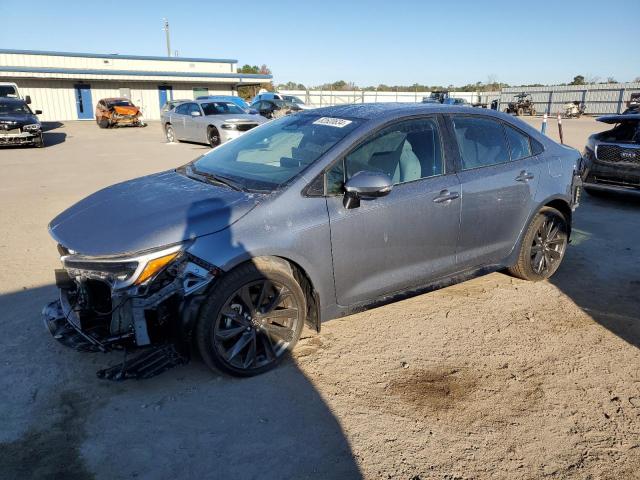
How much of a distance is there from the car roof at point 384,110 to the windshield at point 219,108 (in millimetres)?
14461

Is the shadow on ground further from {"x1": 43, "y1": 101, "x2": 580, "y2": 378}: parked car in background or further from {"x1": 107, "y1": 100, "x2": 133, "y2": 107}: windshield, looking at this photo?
{"x1": 107, "y1": 100, "x2": 133, "y2": 107}: windshield

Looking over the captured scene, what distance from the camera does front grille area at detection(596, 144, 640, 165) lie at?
27.0 ft

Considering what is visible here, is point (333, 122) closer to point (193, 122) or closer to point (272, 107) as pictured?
point (193, 122)

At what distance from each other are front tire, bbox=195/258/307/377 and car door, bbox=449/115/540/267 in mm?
1623

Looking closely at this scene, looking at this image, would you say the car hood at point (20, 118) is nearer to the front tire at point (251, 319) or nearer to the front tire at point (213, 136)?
the front tire at point (213, 136)

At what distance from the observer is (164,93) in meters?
37.9

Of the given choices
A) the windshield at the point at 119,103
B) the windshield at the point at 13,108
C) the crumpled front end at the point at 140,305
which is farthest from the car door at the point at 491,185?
the windshield at the point at 119,103

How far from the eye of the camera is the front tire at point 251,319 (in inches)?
122

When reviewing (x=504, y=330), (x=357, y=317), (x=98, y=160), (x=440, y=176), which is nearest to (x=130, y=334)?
(x=357, y=317)

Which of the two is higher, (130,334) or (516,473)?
(130,334)

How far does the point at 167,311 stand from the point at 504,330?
2.66 m

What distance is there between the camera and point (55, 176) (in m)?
11.8

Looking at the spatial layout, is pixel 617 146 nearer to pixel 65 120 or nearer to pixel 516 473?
pixel 516 473

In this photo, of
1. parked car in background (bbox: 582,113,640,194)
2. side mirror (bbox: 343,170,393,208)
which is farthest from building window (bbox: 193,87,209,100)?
side mirror (bbox: 343,170,393,208)
